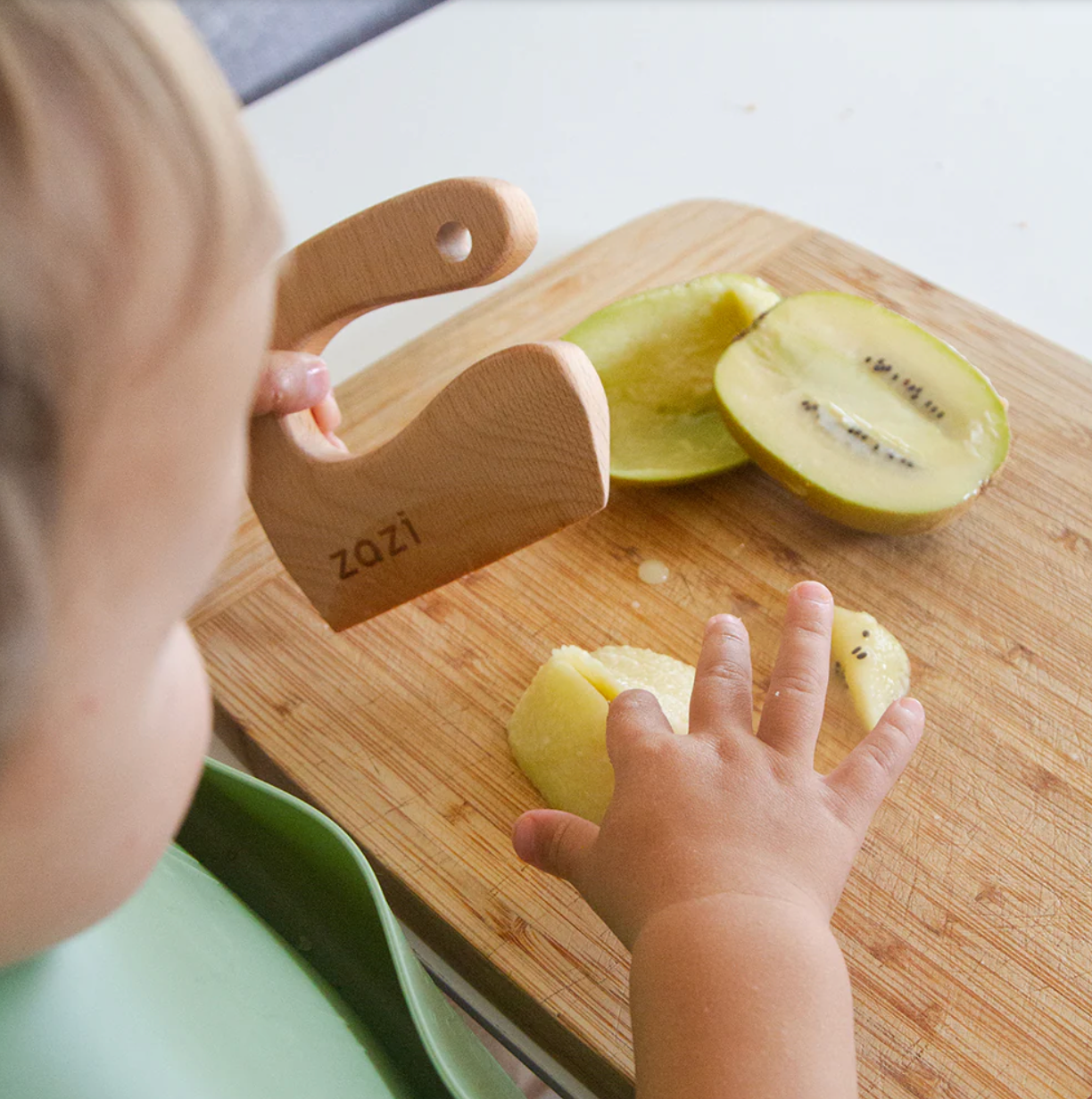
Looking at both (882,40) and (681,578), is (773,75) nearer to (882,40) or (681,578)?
(882,40)

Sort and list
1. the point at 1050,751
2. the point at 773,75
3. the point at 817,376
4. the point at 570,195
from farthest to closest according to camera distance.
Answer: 1. the point at 773,75
2. the point at 570,195
3. the point at 817,376
4. the point at 1050,751

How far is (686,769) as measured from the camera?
1.40 ft

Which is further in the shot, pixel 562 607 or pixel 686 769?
pixel 562 607

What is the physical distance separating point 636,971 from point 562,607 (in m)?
0.24

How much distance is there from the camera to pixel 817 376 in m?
0.65

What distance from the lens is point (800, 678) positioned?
46cm

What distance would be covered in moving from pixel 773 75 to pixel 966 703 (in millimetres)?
668

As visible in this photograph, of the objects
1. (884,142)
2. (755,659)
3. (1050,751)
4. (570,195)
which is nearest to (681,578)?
(755,659)

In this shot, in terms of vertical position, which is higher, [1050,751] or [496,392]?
[496,392]

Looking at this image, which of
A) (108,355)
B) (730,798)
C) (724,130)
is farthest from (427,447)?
(724,130)

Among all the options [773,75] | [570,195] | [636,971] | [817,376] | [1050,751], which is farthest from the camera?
[773,75]

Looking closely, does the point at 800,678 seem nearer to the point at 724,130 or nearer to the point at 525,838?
the point at 525,838

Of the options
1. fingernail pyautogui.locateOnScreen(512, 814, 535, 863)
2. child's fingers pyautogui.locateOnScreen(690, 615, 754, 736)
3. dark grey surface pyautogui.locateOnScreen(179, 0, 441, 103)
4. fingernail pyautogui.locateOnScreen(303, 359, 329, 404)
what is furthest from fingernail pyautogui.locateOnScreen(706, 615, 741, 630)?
dark grey surface pyautogui.locateOnScreen(179, 0, 441, 103)

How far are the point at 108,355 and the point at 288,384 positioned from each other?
342 millimetres
